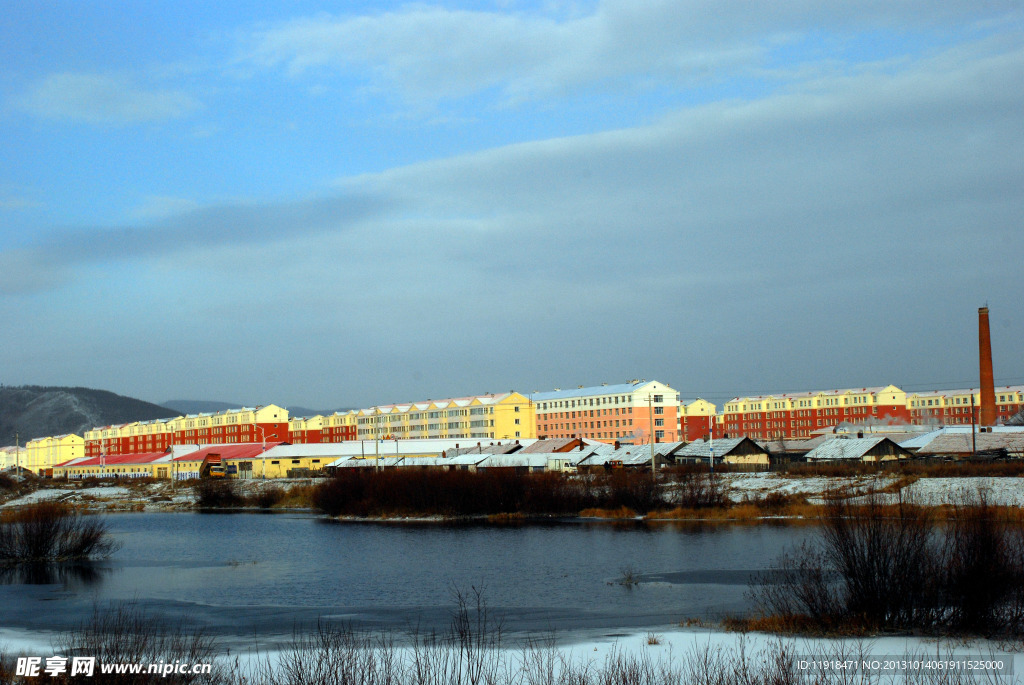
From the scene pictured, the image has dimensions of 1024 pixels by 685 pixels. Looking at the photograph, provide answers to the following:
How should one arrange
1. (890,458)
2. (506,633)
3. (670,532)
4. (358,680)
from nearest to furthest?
(358,680)
(506,633)
(670,532)
(890,458)

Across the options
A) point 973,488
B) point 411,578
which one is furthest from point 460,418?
point 411,578

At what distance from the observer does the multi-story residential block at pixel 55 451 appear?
17662 cm

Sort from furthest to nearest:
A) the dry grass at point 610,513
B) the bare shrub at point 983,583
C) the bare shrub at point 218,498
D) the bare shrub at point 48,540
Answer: the bare shrub at point 218,498 → the dry grass at point 610,513 → the bare shrub at point 48,540 → the bare shrub at point 983,583

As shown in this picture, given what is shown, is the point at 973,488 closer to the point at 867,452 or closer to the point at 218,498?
the point at 867,452

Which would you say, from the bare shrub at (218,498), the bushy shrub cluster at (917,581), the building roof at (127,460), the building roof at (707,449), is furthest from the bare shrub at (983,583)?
the building roof at (127,460)

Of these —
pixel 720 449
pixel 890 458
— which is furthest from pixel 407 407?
pixel 890 458

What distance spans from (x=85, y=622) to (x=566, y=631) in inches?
407

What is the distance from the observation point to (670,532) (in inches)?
1662

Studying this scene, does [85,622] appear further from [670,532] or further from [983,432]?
[983,432]

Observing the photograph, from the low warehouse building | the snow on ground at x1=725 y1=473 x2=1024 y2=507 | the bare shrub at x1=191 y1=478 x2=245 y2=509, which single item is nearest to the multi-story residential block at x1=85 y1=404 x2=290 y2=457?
the bare shrub at x1=191 y1=478 x2=245 y2=509

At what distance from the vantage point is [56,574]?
103 ft

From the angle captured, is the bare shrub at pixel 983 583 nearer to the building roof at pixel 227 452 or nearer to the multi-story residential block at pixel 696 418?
the building roof at pixel 227 452

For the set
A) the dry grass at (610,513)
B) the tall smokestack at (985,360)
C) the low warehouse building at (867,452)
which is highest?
the tall smokestack at (985,360)

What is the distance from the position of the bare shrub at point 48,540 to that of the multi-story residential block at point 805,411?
121 meters
